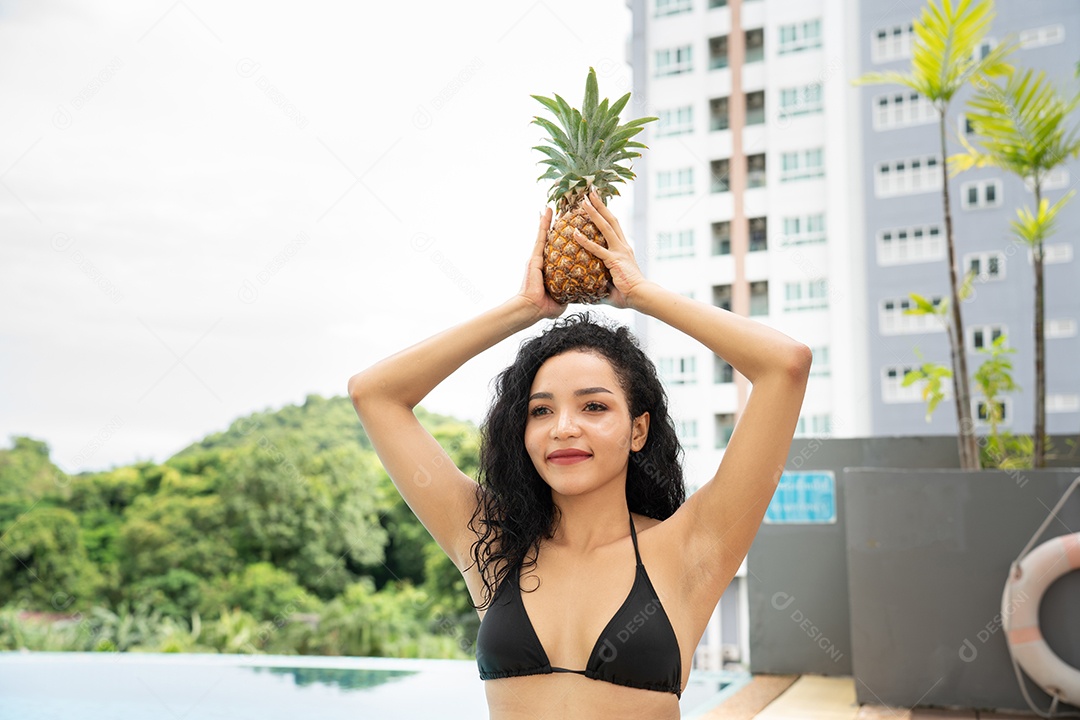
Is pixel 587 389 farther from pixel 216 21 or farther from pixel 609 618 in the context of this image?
pixel 216 21

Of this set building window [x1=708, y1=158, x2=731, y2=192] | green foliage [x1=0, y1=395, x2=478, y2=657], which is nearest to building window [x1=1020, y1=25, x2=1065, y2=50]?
building window [x1=708, y1=158, x2=731, y2=192]

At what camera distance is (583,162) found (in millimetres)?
1768

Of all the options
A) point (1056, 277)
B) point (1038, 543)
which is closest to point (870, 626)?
point (1038, 543)

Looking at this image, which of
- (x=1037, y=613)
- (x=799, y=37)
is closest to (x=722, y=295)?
(x=799, y=37)

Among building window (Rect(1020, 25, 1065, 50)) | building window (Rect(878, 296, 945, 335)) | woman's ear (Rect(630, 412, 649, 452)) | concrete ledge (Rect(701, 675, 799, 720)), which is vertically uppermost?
building window (Rect(1020, 25, 1065, 50))

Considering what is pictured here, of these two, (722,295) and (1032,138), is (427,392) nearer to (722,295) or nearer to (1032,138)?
(1032,138)

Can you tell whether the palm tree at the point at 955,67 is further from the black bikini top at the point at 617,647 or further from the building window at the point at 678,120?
the building window at the point at 678,120

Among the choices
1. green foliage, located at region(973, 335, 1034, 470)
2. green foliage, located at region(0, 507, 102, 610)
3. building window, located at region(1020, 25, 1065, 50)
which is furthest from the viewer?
green foliage, located at region(0, 507, 102, 610)

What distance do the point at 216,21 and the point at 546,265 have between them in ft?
38.4

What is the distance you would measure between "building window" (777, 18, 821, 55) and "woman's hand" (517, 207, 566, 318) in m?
6.97

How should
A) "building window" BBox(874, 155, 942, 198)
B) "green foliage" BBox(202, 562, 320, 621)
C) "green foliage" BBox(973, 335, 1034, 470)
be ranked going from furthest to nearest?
"green foliage" BBox(202, 562, 320, 621) → "building window" BBox(874, 155, 942, 198) → "green foliage" BBox(973, 335, 1034, 470)

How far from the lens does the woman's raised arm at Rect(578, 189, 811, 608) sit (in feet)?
5.09

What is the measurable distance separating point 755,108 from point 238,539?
1039 centimetres

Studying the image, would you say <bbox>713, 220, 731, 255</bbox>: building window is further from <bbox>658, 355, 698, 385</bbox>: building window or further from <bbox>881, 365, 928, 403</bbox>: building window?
<bbox>881, 365, 928, 403</bbox>: building window
